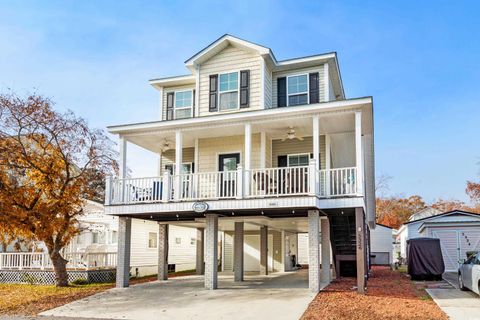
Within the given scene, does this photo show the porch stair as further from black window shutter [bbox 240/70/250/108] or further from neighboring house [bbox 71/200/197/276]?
neighboring house [bbox 71/200/197/276]

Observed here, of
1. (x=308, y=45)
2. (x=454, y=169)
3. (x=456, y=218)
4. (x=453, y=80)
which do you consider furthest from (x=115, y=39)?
(x=454, y=169)

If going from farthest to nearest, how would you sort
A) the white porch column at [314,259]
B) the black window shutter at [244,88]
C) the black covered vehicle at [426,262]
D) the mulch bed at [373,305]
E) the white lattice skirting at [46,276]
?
the black covered vehicle at [426,262]
the white lattice skirting at [46,276]
the black window shutter at [244,88]
the white porch column at [314,259]
the mulch bed at [373,305]

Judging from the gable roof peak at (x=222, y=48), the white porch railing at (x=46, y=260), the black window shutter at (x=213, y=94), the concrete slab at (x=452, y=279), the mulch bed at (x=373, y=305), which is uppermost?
the gable roof peak at (x=222, y=48)

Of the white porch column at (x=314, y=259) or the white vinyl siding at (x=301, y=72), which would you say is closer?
the white porch column at (x=314, y=259)

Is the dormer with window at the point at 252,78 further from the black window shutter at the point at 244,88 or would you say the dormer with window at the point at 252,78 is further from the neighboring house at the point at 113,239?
the neighboring house at the point at 113,239

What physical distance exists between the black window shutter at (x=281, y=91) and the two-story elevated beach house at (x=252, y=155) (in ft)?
0.15

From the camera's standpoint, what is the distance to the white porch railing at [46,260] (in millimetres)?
20781

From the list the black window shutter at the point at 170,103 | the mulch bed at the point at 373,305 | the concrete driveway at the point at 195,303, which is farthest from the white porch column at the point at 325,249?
the black window shutter at the point at 170,103

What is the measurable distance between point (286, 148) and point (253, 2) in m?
6.34

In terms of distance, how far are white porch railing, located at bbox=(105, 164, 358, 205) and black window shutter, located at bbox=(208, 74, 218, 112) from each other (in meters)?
2.96

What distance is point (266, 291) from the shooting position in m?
15.9

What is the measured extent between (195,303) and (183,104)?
9.85m

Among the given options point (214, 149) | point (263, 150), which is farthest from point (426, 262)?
point (214, 149)

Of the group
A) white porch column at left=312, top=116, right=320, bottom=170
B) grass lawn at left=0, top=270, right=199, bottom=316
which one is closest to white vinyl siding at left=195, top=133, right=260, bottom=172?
white porch column at left=312, top=116, right=320, bottom=170
